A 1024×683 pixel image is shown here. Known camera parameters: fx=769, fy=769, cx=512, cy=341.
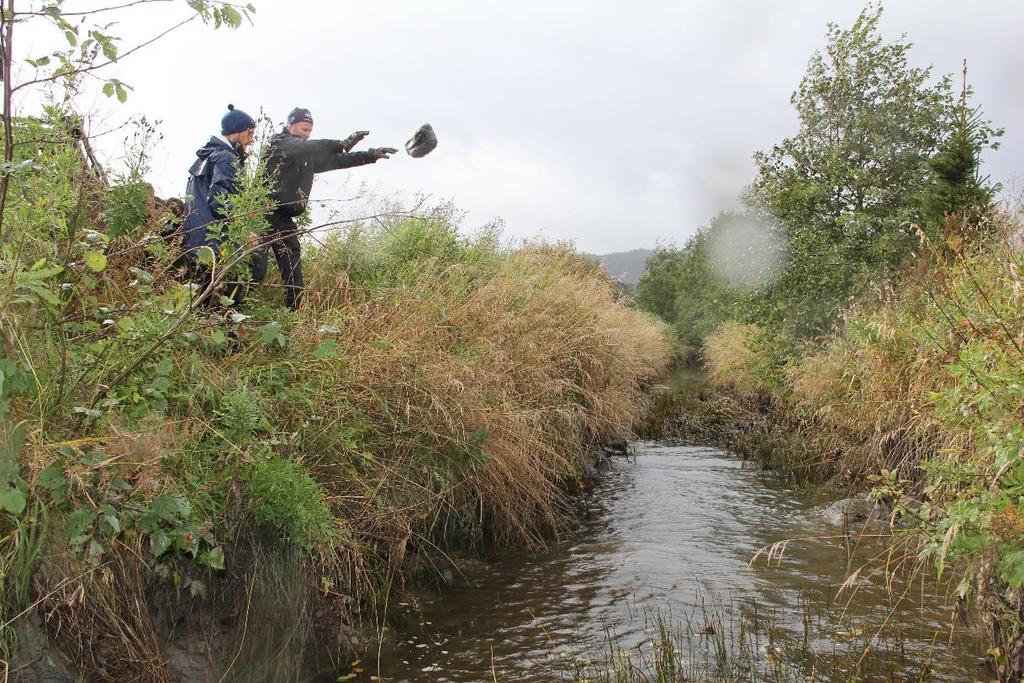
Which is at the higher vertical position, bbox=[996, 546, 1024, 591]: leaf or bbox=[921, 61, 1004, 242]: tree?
bbox=[921, 61, 1004, 242]: tree

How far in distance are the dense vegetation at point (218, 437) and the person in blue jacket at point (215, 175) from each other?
0.33m

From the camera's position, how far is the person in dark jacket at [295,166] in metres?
6.50

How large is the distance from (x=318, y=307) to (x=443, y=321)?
1106mm

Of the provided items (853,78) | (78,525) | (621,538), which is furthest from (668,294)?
(78,525)

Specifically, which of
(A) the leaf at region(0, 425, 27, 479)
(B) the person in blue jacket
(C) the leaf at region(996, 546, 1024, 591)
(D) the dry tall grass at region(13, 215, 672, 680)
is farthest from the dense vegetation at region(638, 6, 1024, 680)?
(B) the person in blue jacket

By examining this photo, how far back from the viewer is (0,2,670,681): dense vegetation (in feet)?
10.8

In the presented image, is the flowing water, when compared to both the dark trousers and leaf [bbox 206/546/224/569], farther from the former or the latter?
the dark trousers

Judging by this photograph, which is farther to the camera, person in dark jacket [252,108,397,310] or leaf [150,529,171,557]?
person in dark jacket [252,108,397,310]

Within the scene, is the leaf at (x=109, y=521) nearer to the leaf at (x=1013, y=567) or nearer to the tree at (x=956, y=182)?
the leaf at (x=1013, y=567)

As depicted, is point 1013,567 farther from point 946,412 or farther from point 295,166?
point 295,166

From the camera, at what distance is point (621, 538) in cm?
711

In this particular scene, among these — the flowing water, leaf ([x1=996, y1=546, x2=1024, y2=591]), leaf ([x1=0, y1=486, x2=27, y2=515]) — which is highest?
leaf ([x1=0, y1=486, x2=27, y2=515])

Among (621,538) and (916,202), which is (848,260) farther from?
(621,538)

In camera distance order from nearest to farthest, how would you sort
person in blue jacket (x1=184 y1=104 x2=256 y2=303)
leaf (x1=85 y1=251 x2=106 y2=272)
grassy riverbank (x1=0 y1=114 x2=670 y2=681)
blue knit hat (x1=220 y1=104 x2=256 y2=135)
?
grassy riverbank (x1=0 y1=114 x2=670 y2=681)
leaf (x1=85 y1=251 x2=106 y2=272)
person in blue jacket (x1=184 y1=104 x2=256 y2=303)
blue knit hat (x1=220 y1=104 x2=256 y2=135)
